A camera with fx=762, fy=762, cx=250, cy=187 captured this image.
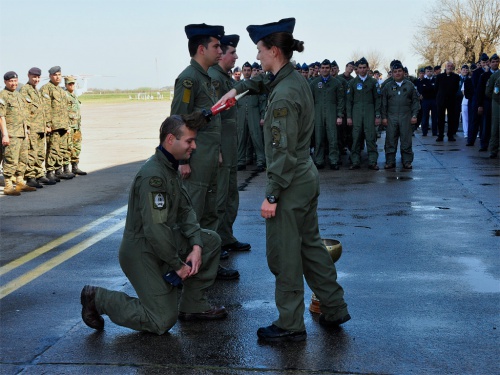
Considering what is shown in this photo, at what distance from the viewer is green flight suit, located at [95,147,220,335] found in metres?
4.95

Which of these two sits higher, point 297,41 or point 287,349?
point 297,41

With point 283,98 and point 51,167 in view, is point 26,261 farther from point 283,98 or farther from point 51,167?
point 51,167

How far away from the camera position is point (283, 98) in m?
4.76

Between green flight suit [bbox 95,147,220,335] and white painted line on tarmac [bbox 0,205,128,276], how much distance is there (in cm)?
247

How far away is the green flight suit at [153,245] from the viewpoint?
16.2ft

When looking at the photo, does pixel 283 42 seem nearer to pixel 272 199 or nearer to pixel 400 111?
pixel 272 199

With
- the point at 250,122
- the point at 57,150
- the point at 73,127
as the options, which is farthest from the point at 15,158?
the point at 250,122

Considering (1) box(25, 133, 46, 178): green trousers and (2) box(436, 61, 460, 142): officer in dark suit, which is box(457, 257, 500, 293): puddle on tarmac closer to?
(1) box(25, 133, 46, 178): green trousers

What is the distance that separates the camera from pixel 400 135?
1509cm

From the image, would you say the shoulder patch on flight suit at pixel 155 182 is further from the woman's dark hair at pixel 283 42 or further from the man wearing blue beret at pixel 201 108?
the man wearing blue beret at pixel 201 108

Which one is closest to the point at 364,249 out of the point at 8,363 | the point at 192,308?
the point at 192,308

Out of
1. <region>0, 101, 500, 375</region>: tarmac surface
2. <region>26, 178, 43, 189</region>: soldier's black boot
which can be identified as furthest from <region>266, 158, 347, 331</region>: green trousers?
<region>26, 178, 43, 189</region>: soldier's black boot

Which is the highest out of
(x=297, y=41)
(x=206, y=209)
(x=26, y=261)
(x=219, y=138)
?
(x=297, y=41)

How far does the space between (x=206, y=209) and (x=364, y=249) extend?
1.98 metres
